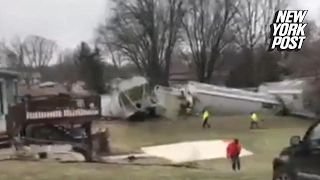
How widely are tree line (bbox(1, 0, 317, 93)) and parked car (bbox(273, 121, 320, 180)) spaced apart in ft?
7.18

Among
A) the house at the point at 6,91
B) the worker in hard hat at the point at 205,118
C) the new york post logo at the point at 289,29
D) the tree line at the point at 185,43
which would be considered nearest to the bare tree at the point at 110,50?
the tree line at the point at 185,43

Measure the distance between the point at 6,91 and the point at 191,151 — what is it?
200 centimetres

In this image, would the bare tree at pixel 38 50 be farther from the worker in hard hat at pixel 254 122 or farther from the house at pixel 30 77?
the worker in hard hat at pixel 254 122

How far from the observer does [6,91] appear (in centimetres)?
610

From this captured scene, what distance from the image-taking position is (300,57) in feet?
21.1

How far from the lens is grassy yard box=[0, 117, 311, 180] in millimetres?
6086

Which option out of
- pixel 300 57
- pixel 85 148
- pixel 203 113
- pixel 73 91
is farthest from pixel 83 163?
pixel 300 57

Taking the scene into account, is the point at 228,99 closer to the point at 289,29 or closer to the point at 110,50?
the point at 289,29

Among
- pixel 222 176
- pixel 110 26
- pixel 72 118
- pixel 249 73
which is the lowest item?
pixel 222 176

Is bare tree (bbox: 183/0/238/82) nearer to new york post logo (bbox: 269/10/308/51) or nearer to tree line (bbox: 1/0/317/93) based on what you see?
tree line (bbox: 1/0/317/93)

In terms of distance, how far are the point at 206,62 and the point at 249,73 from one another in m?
0.47

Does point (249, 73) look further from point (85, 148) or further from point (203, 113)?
point (85, 148)

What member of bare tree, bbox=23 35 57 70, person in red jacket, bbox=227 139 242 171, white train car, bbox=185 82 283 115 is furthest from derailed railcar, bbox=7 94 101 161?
person in red jacket, bbox=227 139 242 171

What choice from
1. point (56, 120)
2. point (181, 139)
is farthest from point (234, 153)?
point (56, 120)
